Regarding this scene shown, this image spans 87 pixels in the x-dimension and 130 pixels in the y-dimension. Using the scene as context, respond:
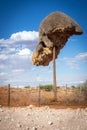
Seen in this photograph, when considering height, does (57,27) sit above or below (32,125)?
above

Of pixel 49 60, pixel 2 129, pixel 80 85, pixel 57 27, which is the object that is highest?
pixel 57 27

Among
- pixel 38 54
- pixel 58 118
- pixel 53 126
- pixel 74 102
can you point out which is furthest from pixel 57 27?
pixel 53 126

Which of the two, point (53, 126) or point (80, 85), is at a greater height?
point (80, 85)

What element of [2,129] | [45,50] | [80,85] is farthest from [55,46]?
[2,129]

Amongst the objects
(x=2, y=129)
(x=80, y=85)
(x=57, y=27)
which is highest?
(x=57, y=27)

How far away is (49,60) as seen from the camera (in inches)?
928

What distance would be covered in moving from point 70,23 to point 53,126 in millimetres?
13166

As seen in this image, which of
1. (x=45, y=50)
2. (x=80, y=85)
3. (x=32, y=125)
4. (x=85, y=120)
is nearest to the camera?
(x=32, y=125)

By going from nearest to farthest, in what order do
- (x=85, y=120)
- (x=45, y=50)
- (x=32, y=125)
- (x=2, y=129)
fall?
(x=2, y=129)
(x=32, y=125)
(x=85, y=120)
(x=45, y=50)

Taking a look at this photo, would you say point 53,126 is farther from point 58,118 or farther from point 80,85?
point 80,85

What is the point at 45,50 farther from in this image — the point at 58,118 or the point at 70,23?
the point at 58,118

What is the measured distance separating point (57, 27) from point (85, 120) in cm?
1224

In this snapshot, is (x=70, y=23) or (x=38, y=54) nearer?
(x=70, y=23)

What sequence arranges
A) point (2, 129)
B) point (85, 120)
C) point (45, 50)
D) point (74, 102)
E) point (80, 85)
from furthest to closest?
point (80, 85), point (45, 50), point (74, 102), point (85, 120), point (2, 129)
